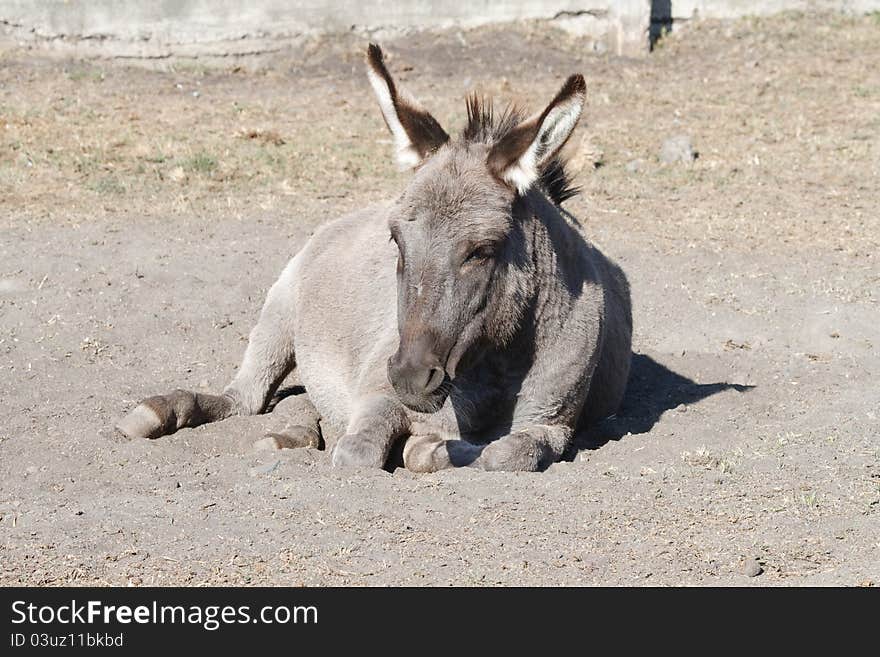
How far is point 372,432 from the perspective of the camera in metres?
5.95

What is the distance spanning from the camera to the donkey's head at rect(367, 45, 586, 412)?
5387 millimetres

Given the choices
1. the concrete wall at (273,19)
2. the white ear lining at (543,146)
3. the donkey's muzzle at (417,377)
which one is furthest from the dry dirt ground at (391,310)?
the white ear lining at (543,146)

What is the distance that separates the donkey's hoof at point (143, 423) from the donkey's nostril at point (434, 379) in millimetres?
2258

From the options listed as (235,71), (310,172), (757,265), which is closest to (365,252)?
(757,265)

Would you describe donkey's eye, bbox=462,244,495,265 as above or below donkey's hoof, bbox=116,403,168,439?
above

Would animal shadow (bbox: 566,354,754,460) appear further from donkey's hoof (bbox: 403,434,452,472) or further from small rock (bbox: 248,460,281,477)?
small rock (bbox: 248,460,281,477)

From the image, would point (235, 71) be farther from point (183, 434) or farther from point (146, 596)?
point (146, 596)

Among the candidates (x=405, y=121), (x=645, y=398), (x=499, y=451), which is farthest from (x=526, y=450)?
(x=645, y=398)

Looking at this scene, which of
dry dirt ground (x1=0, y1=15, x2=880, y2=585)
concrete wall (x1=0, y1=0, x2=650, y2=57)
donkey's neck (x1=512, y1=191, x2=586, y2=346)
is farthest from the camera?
concrete wall (x1=0, y1=0, x2=650, y2=57)

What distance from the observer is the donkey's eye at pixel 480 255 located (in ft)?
18.1

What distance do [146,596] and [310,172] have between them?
28.3ft

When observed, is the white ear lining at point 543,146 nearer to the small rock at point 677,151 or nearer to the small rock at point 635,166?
the small rock at point 635,166

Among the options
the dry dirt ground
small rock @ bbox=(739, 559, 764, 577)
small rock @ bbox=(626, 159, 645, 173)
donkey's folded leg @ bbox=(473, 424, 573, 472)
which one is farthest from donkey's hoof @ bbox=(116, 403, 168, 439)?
small rock @ bbox=(626, 159, 645, 173)

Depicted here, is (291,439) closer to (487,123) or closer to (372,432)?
(372,432)
